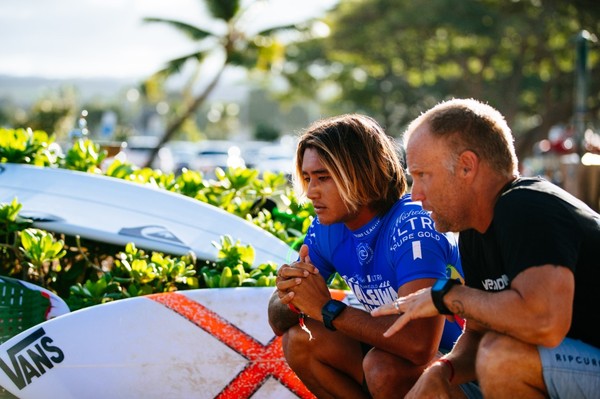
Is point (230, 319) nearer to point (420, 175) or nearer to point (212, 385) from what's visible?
point (212, 385)

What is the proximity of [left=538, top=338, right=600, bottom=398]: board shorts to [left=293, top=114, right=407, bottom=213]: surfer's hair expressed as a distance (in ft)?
3.64

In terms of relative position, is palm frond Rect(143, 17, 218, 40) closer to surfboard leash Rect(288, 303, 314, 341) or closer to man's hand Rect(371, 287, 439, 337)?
surfboard leash Rect(288, 303, 314, 341)

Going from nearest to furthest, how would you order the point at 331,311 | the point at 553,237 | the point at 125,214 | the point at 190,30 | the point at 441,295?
the point at 553,237
the point at 441,295
the point at 331,311
the point at 125,214
the point at 190,30

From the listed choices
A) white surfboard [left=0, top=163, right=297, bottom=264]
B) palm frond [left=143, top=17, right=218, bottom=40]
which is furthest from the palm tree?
white surfboard [left=0, top=163, right=297, bottom=264]

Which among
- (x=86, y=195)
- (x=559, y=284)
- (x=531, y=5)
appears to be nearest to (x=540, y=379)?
(x=559, y=284)

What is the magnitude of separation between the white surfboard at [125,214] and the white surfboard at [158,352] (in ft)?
2.90

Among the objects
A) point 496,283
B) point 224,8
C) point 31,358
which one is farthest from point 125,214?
point 224,8

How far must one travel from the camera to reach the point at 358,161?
11.4 ft

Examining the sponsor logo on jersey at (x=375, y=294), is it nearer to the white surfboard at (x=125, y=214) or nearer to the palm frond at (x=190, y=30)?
the white surfboard at (x=125, y=214)

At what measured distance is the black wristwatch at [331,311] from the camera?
3211mm

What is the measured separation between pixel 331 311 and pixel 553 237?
1.04 m

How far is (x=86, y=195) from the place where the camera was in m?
5.81

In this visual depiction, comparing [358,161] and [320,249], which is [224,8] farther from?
[358,161]

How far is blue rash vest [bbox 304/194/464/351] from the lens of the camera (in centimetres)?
316
